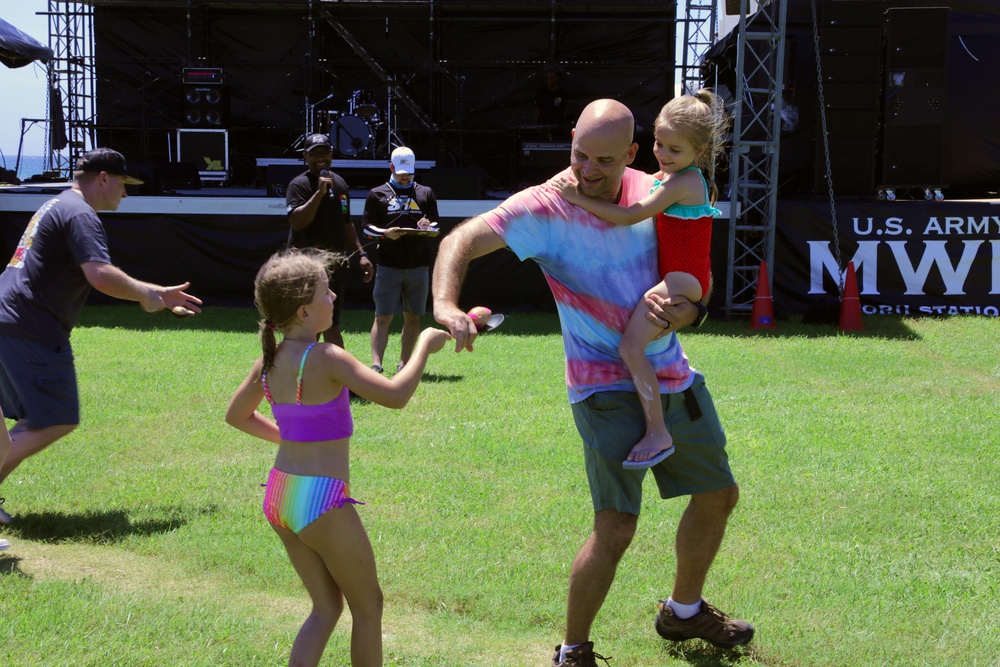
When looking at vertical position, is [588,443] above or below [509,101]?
below

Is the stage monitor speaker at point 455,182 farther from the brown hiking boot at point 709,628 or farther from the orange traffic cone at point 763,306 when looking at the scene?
the brown hiking boot at point 709,628

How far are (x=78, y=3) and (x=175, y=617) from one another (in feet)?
56.6

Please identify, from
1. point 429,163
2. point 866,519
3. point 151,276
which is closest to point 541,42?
point 429,163

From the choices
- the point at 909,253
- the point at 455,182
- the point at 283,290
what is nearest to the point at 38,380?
the point at 283,290

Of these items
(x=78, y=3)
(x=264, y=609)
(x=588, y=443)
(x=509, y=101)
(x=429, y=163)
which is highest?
(x=78, y=3)

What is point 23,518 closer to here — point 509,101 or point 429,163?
point 429,163

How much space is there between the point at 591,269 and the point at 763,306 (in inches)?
358

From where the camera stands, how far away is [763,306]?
12.2 metres

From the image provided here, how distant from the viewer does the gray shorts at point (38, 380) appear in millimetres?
5098

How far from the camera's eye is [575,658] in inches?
137

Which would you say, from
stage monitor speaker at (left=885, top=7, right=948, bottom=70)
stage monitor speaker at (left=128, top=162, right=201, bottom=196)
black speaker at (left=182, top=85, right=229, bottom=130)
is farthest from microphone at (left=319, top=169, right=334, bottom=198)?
black speaker at (left=182, top=85, right=229, bottom=130)

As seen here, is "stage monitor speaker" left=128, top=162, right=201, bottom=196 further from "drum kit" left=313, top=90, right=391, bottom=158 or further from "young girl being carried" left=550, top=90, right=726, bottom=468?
"young girl being carried" left=550, top=90, right=726, bottom=468

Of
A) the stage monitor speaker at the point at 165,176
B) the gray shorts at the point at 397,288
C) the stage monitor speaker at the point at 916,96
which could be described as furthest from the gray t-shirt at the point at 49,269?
the stage monitor speaker at the point at 916,96

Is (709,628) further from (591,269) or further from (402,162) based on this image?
(402,162)
